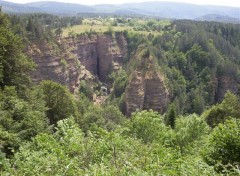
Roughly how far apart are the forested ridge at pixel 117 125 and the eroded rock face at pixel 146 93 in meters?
2.14

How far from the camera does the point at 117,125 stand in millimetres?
47594

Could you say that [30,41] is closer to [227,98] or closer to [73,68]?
[73,68]

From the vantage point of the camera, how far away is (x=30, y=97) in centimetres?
3484

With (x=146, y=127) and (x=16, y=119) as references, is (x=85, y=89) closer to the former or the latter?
(x=146, y=127)

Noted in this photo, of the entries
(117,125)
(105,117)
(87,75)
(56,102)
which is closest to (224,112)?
(117,125)

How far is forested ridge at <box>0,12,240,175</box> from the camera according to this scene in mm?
13484

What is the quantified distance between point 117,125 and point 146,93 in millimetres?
38138

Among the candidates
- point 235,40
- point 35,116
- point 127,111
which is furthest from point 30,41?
point 235,40

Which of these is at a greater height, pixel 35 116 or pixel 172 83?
pixel 35 116

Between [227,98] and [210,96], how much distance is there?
5994 cm

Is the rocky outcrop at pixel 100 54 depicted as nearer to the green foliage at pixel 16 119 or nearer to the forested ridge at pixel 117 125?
the forested ridge at pixel 117 125

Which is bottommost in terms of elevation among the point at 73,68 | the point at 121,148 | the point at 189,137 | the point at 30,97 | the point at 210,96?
the point at 210,96

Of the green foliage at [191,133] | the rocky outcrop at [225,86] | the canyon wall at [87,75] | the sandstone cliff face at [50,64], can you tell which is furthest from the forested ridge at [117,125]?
the sandstone cliff face at [50,64]

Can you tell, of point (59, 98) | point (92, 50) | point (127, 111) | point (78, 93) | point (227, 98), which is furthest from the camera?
point (92, 50)
